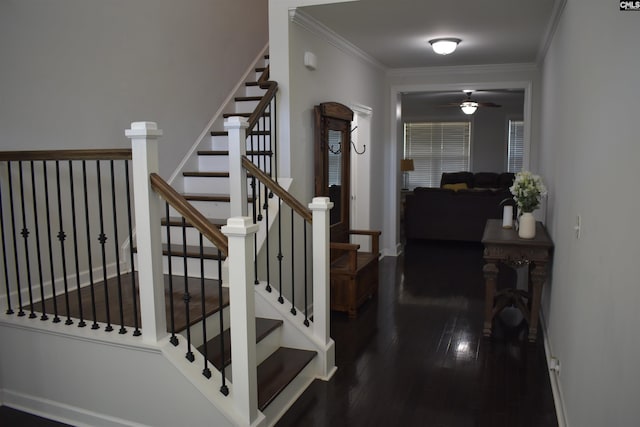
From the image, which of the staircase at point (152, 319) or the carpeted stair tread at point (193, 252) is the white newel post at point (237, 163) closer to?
the staircase at point (152, 319)

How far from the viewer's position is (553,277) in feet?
12.3

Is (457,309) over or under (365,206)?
under

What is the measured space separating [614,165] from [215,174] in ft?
11.0

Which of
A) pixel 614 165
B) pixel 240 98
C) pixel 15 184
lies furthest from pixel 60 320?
pixel 240 98

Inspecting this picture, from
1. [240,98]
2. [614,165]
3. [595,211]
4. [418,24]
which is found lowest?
[595,211]

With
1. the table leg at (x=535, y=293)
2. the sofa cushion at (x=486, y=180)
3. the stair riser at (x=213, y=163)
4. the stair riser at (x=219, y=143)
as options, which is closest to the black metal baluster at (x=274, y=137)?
the stair riser at (x=213, y=163)

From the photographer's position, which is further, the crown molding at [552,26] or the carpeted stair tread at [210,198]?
the carpeted stair tread at [210,198]

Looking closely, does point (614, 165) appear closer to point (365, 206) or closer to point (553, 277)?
point (553, 277)

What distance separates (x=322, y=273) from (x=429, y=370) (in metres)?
0.98

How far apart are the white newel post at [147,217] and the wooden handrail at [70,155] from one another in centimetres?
8

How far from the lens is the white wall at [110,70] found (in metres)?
3.20

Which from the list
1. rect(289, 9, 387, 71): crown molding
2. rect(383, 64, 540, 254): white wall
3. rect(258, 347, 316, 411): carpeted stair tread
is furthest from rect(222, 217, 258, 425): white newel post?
rect(383, 64, 540, 254): white wall

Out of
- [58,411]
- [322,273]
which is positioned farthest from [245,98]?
[58,411]

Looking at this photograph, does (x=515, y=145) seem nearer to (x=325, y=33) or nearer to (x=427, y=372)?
(x=325, y=33)
